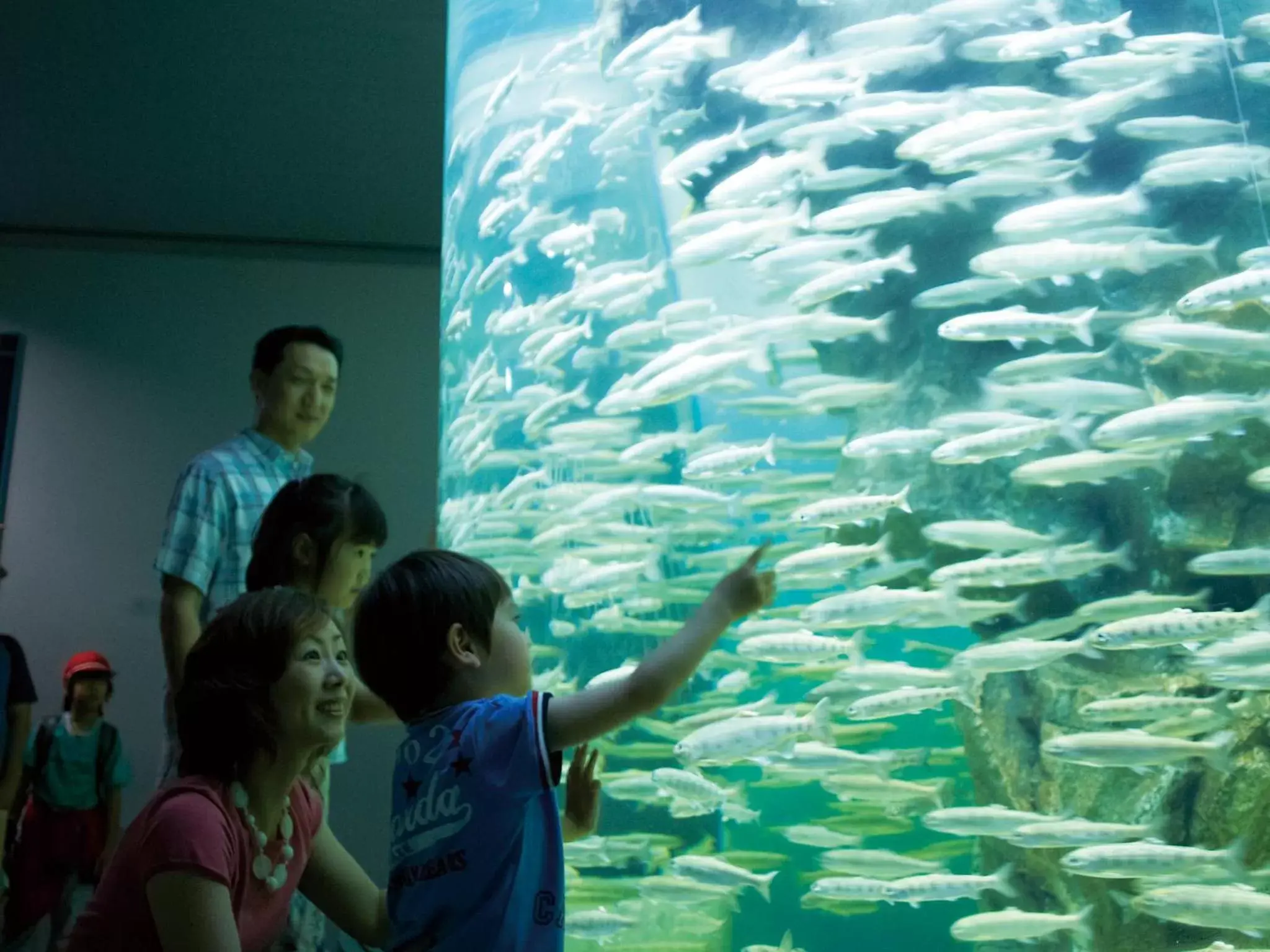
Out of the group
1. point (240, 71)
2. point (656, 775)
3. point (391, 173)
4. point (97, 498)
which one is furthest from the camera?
point (97, 498)

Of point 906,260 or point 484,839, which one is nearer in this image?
point 484,839

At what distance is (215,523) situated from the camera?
8.36ft

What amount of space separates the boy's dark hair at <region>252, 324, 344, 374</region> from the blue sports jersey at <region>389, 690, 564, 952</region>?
5.60 feet

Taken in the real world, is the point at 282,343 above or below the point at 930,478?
above

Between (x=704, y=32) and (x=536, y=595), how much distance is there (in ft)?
5.63

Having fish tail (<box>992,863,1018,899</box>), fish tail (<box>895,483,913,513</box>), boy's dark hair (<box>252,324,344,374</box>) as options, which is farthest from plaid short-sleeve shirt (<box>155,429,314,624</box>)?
fish tail (<box>992,863,1018,899</box>)

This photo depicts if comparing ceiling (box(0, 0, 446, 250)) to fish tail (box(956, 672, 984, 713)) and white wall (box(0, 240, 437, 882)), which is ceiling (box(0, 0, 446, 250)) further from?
fish tail (box(956, 672, 984, 713))

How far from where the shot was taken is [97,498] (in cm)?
774

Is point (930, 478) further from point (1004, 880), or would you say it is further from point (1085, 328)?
point (1004, 880)

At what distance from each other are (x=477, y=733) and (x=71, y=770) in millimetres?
4932

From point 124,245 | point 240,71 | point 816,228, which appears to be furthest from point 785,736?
point 124,245

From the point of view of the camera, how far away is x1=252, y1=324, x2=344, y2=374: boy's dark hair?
9.47ft

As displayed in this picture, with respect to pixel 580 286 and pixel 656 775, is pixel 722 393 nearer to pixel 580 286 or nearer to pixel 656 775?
pixel 580 286

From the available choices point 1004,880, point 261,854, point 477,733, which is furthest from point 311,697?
point 1004,880
